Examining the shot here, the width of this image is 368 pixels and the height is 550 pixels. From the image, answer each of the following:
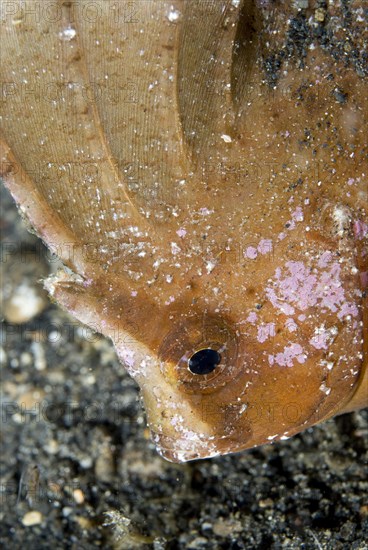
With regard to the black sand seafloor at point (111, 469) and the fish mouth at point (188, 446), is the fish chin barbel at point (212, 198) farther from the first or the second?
the black sand seafloor at point (111, 469)

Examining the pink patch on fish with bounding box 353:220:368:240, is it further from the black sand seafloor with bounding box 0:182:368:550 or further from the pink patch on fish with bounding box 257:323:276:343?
the black sand seafloor with bounding box 0:182:368:550

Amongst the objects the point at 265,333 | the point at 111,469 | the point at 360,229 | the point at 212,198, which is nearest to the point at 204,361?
the point at 265,333

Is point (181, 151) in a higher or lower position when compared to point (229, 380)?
higher

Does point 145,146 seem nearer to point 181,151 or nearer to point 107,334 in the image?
point 181,151

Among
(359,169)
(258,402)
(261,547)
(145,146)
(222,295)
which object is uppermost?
(145,146)

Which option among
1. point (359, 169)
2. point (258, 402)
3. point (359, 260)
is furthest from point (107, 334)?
point (359, 169)

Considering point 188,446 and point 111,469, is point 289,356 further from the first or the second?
point 111,469

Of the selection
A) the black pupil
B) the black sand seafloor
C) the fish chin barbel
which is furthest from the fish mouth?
the black sand seafloor
